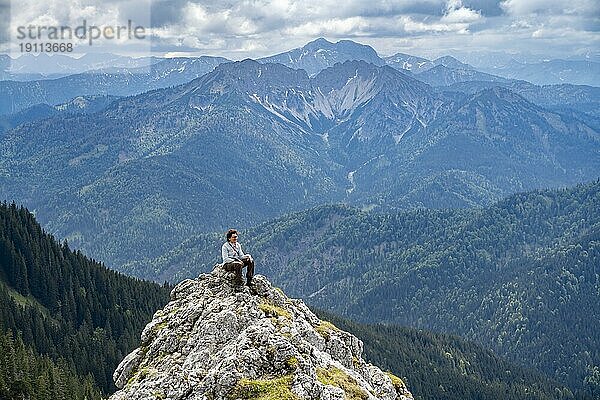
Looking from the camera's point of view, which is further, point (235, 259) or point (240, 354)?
point (235, 259)

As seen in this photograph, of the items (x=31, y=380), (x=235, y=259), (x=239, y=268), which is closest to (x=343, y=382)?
(x=239, y=268)

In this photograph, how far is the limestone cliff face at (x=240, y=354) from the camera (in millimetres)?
34844

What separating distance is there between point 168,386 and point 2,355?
62.3 m

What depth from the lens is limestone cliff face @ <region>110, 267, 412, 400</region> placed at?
3484 cm

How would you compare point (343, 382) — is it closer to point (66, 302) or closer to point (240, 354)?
point (240, 354)

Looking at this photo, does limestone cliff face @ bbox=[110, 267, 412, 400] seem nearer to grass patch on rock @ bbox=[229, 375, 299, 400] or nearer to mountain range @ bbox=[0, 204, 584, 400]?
grass patch on rock @ bbox=[229, 375, 299, 400]

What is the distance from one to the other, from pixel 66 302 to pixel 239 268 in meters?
115

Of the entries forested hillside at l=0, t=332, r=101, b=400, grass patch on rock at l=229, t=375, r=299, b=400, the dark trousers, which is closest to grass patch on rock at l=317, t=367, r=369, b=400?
grass patch on rock at l=229, t=375, r=299, b=400

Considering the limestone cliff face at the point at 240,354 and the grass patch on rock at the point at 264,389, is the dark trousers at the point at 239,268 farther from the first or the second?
the grass patch on rock at the point at 264,389

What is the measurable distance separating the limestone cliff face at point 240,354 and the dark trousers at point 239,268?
885mm

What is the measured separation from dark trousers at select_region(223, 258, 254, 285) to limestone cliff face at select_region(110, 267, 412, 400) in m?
0.89

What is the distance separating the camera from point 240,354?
36219mm

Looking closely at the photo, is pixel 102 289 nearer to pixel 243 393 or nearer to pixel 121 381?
pixel 121 381

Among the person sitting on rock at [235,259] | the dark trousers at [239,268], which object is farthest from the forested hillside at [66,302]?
the person sitting on rock at [235,259]
